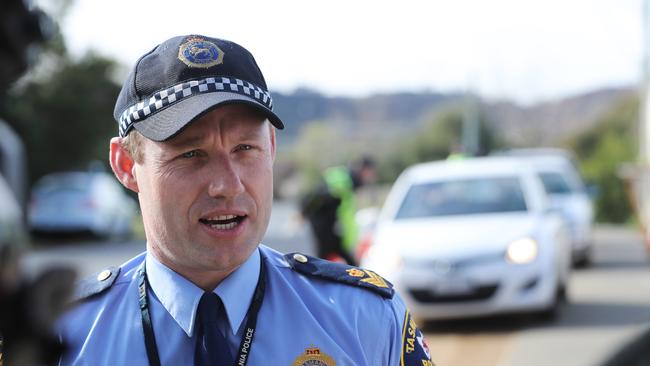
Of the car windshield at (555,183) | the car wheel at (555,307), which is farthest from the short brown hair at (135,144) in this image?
the car windshield at (555,183)

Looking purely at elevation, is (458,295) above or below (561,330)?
above

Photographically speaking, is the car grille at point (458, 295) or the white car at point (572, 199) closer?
the car grille at point (458, 295)

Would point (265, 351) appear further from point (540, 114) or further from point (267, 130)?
point (540, 114)

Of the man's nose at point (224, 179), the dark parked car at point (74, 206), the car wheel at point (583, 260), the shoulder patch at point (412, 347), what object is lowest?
the car wheel at point (583, 260)

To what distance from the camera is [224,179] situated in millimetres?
1944

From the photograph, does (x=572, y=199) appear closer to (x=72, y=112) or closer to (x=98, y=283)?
(x=98, y=283)

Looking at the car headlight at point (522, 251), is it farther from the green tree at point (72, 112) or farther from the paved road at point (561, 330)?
the green tree at point (72, 112)

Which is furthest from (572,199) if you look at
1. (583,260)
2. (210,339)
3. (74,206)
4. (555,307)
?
(210,339)

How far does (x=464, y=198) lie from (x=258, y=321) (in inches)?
347

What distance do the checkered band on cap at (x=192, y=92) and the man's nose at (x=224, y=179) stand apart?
5.2 inches

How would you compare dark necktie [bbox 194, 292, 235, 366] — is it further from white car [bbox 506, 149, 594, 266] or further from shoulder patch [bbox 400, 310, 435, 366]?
white car [bbox 506, 149, 594, 266]

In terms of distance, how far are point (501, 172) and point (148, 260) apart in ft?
30.2

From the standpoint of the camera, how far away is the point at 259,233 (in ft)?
6.59

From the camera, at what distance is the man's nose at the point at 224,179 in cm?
193
